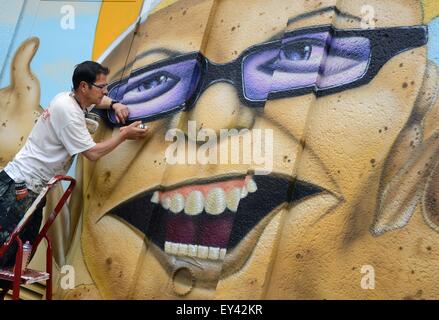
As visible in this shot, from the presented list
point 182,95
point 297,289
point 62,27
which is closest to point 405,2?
point 182,95

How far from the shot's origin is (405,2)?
3984 mm

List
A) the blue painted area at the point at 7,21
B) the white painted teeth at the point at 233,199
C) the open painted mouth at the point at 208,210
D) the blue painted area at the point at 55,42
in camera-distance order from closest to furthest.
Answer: the open painted mouth at the point at 208,210 < the white painted teeth at the point at 233,199 < the blue painted area at the point at 55,42 < the blue painted area at the point at 7,21

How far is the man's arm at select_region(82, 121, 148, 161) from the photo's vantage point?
4.13 m

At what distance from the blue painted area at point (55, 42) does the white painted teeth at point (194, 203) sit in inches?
66.5

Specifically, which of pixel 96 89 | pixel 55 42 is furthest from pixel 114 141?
pixel 55 42

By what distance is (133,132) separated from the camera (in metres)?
4.37

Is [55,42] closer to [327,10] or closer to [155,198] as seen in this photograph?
[155,198]

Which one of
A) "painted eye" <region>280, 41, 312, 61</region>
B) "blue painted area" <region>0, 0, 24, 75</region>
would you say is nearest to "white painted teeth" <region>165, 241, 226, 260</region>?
"painted eye" <region>280, 41, 312, 61</region>

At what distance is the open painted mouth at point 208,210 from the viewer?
151 inches

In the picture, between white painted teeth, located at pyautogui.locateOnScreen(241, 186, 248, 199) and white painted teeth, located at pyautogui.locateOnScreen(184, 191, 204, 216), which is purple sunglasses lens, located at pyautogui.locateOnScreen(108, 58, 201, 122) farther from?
white painted teeth, located at pyautogui.locateOnScreen(241, 186, 248, 199)

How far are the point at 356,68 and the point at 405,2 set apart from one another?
1.79ft

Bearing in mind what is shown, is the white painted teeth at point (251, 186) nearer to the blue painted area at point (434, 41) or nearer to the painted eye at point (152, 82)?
the painted eye at point (152, 82)

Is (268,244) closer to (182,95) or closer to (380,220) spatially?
(380,220)

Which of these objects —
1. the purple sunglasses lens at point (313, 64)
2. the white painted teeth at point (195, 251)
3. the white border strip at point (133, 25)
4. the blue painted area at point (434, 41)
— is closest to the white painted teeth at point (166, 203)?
the white painted teeth at point (195, 251)
